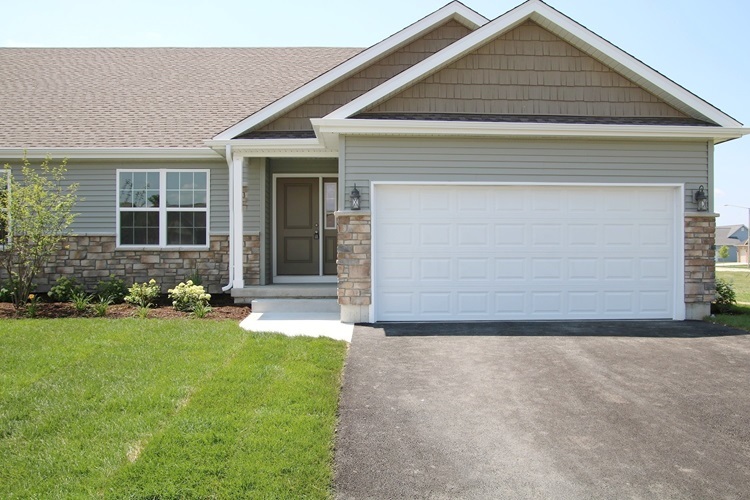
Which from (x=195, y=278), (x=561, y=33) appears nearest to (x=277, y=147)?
(x=195, y=278)

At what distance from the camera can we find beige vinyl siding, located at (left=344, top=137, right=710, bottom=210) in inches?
358

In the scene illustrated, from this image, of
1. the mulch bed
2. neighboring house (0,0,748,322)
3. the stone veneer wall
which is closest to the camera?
neighboring house (0,0,748,322)

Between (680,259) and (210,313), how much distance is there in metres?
7.98

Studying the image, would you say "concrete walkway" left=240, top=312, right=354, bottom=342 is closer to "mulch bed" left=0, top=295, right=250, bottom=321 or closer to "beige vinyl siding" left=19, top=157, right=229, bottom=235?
"mulch bed" left=0, top=295, right=250, bottom=321

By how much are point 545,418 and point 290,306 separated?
611 cm

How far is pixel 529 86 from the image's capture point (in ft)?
31.1

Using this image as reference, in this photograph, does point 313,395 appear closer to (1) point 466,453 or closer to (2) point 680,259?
(1) point 466,453

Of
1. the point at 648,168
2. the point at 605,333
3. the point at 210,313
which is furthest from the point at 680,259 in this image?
the point at 210,313

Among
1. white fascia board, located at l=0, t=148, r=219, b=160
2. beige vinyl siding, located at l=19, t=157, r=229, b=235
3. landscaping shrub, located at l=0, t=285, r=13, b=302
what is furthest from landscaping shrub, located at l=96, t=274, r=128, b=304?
white fascia board, located at l=0, t=148, r=219, b=160

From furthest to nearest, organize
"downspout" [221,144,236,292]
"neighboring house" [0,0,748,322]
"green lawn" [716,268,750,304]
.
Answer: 1. "green lawn" [716,268,750,304]
2. "downspout" [221,144,236,292]
3. "neighboring house" [0,0,748,322]

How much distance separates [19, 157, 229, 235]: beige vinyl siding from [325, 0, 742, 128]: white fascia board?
4.14 metres

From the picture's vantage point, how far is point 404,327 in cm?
879

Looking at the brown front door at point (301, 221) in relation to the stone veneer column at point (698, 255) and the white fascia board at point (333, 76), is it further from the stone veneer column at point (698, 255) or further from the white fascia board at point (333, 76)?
the stone veneer column at point (698, 255)

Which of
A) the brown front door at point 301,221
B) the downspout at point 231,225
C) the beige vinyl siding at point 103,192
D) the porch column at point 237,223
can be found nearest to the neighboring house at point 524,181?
the porch column at point 237,223
